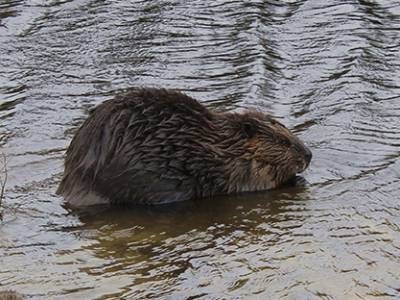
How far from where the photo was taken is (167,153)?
6242 mm

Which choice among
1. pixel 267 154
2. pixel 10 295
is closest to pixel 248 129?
pixel 267 154

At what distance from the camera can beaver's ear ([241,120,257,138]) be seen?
6559 mm

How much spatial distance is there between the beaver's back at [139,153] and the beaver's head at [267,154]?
29 centimetres

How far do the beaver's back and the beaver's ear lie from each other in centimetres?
30

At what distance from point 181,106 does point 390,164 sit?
145cm

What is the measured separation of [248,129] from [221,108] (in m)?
1.26

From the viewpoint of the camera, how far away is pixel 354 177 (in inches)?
255

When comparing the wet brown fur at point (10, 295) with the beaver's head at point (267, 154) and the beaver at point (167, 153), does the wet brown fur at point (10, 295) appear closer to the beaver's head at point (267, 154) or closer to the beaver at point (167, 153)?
the beaver at point (167, 153)

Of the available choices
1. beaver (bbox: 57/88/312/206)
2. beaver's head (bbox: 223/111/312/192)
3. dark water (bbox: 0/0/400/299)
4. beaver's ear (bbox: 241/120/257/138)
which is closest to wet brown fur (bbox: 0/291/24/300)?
dark water (bbox: 0/0/400/299)

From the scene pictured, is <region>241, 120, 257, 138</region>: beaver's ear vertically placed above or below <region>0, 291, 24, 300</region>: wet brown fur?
below

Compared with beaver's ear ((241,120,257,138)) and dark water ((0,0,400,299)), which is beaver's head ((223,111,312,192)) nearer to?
beaver's ear ((241,120,257,138))

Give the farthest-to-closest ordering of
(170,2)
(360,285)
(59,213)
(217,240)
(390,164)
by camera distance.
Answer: (170,2)
(390,164)
(59,213)
(217,240)
(360,285)

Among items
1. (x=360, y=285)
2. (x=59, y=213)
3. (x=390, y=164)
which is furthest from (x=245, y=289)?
(x=390, y=164)

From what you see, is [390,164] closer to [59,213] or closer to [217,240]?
[217,240]
